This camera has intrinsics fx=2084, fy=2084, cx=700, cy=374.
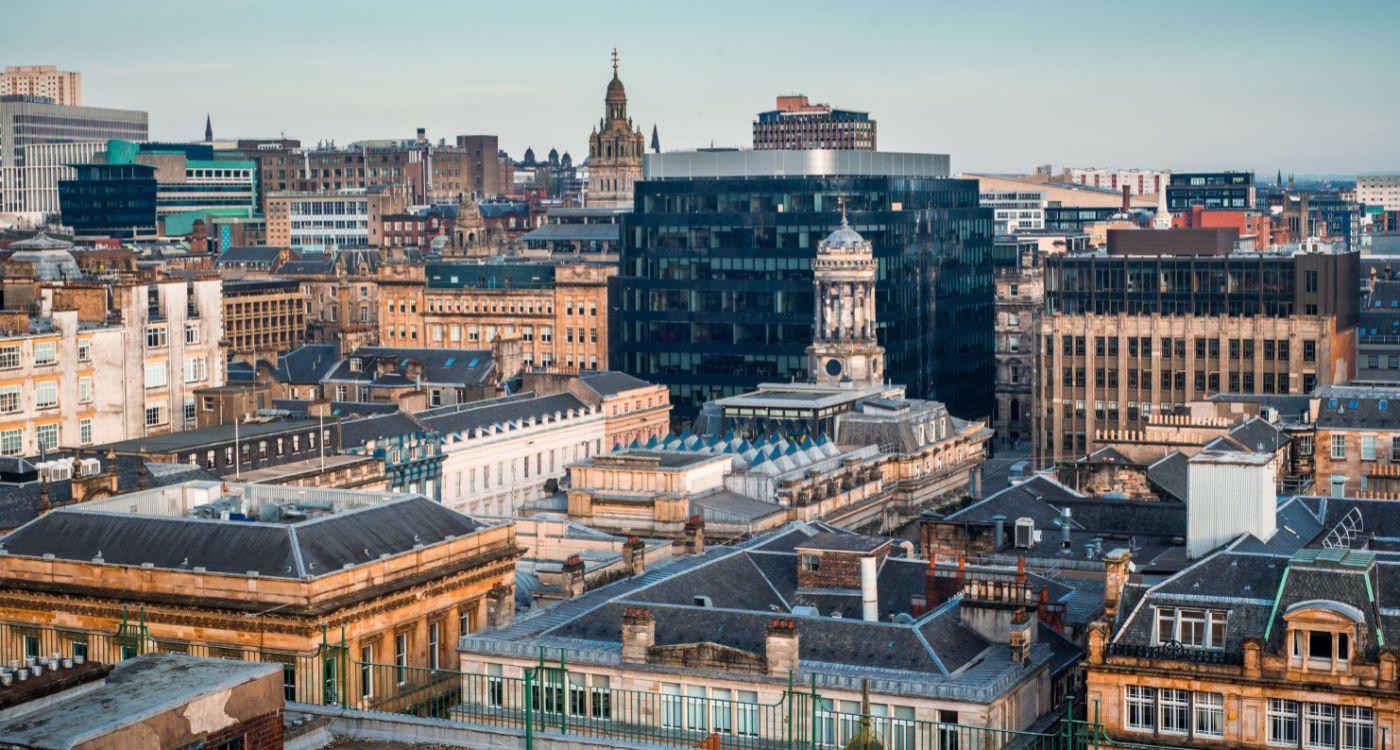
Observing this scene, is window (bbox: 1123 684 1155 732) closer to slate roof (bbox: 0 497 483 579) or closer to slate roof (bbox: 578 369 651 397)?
slate roof (bbox: 0 497 483 579)

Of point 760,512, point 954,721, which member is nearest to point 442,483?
point 760,512

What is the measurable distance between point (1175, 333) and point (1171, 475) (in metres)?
62.4

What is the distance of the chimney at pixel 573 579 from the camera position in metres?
91.1

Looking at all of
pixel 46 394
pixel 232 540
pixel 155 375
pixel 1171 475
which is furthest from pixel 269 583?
pixel 155 375

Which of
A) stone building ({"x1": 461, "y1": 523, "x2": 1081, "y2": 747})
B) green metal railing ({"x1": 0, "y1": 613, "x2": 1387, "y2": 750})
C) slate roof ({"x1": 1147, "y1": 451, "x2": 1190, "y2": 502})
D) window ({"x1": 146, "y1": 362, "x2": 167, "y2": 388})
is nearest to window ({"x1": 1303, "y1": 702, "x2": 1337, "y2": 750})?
green metal railing ({"x1": 0, "y1": 613, "x2": 1387, "y2": 750})

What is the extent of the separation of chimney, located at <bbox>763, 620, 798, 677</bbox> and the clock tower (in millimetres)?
106183

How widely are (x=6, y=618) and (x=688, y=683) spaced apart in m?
33.1

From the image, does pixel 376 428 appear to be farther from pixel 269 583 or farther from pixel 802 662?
pixel 802 662

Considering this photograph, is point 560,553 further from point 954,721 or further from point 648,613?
point 954,721

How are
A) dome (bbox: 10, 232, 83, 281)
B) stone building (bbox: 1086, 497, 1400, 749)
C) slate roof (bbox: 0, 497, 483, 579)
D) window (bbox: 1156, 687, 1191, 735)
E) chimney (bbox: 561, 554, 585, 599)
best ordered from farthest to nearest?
dome (bbox: 10, 232, 83, 281), chimney (bbox: 561, 554, 585, 599), slate roof (bbox: 0, 497, 483, 579), window (bbox: 1156, 687, 1191, 735), stone building (bbox: 1086, 497, 1400, 749)

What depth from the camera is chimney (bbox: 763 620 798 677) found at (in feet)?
233

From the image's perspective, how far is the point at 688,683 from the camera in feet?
238

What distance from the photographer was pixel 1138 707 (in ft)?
227

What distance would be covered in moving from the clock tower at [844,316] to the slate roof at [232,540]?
8875 centimetres
